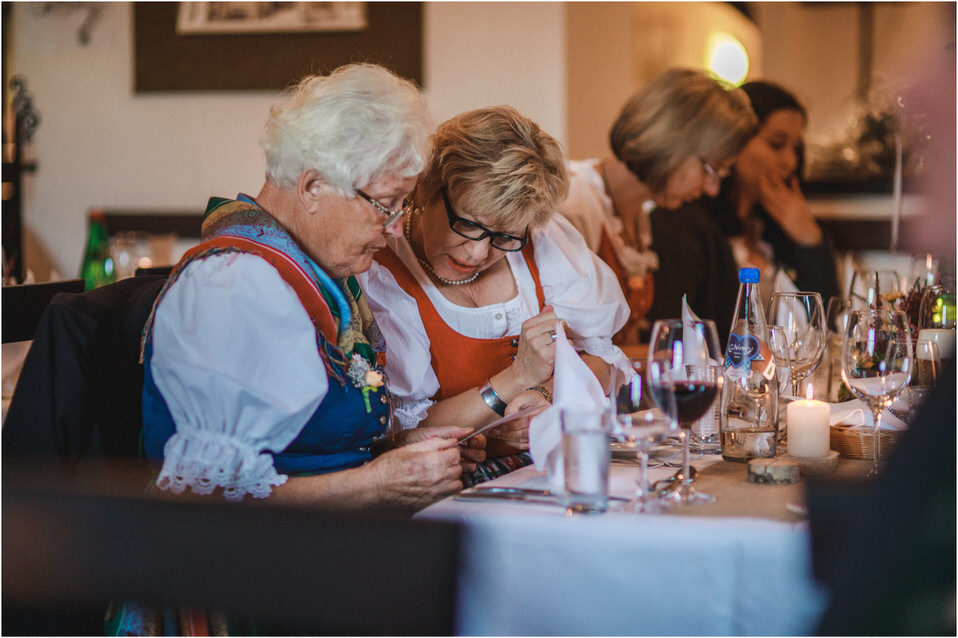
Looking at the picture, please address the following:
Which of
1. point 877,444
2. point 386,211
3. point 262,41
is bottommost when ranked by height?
point 877,444

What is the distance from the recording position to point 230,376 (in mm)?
1265

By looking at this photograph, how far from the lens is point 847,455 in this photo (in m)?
1.49

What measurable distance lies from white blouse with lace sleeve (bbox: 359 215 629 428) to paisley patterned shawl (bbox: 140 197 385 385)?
28cm

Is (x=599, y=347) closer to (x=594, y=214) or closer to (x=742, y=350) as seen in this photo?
(x=742, y=350)

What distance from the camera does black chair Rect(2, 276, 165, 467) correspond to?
1298 mm

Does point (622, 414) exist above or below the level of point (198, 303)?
below

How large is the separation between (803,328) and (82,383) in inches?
47.7

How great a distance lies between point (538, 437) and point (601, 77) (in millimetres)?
3126

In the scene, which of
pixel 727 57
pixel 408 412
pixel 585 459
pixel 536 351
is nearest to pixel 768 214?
pixel 536 351

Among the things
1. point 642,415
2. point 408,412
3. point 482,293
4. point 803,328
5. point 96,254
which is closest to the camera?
point 642,415

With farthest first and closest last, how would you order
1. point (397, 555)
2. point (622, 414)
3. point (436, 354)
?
point (436, 354)
point (622, 414)
point (397, 555)

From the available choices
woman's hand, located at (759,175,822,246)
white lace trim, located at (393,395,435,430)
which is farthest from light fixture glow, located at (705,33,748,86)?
white lace trim, located at (393,395,435,430)

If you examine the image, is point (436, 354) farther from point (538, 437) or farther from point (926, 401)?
point (926, 401)

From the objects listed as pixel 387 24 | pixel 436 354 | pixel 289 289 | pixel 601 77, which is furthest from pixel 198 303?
pixel 601 77
